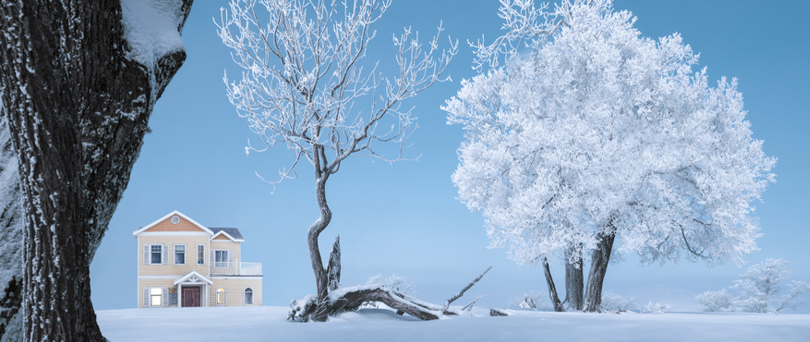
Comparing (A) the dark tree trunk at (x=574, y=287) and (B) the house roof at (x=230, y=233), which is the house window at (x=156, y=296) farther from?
(A) the dark tree trunk at (x=574, y=287)

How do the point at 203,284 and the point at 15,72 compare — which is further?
the point at 203,284

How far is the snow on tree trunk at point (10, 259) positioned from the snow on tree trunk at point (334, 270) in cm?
538

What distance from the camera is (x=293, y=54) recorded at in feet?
35.9

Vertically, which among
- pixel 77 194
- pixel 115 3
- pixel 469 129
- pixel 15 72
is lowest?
pixel 77 194

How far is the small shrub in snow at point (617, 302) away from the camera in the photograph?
51.8 feet

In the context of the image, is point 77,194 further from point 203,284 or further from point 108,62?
point 203,284

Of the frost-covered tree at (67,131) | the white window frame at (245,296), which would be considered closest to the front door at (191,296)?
the white window frame at (245,296)

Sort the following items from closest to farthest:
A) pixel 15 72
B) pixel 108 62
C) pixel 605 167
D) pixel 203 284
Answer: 1. pixel 15 72
2. pixel 108 62
3. pixel 605 167
4. pixel 203 284

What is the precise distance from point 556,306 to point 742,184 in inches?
187

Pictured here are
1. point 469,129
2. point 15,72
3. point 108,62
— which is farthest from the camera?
point 469,129

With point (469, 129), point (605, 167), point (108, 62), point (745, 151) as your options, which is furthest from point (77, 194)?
point (745, 151)

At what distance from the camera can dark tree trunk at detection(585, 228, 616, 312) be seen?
13.3 m

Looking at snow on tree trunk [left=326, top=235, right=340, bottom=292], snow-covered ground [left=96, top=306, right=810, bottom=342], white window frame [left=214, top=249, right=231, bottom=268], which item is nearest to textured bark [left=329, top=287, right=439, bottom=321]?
snow-covered ground [left=96, top=306, right=810, bottom=342]

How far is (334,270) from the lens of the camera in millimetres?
9727
